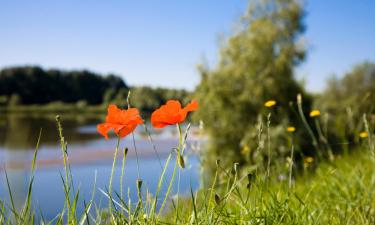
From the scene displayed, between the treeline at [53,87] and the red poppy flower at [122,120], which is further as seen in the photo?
the treeline at [53,87]

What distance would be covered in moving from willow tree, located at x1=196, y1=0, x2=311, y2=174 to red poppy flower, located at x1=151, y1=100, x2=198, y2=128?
1216 centimetres

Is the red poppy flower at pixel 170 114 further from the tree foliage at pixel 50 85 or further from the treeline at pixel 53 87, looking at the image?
the tree foliage at pixel 50 85

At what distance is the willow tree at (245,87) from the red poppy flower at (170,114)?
1216 centimetres

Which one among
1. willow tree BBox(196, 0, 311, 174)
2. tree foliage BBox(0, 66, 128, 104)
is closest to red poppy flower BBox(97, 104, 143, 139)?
willow tree BBox(196, 0, 311, 174)

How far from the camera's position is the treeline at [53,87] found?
6894 cm

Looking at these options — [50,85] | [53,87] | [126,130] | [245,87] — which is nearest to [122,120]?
[126,130]

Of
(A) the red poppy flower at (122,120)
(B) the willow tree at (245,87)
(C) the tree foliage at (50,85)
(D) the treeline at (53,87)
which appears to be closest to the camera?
(A) the red poppy flower at (122,120)

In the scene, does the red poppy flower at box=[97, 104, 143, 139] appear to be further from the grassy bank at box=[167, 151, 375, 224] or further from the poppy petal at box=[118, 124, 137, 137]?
the grassy bank at box=[167, 151, 375, 224]

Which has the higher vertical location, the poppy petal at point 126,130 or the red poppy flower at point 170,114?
the red poppy flower at point 170,114

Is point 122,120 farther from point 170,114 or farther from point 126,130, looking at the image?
point 170,114

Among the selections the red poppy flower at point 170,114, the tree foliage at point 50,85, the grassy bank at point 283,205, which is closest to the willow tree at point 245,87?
the grassy bank at point 283,205

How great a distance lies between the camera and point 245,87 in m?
14.9

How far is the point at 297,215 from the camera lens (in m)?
1.70

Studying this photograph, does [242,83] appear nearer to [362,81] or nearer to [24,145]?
[24,145]
